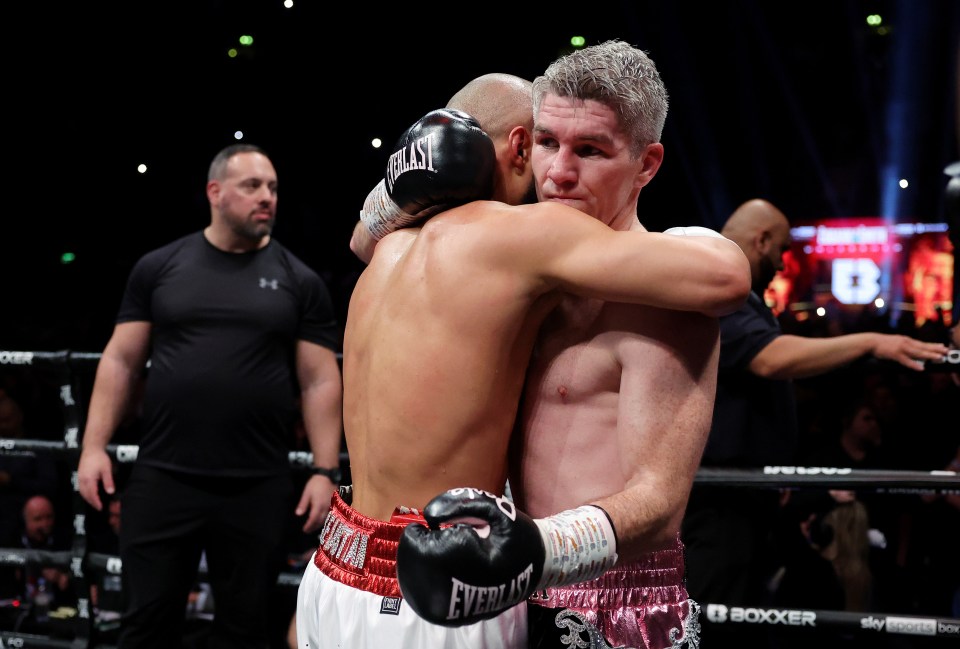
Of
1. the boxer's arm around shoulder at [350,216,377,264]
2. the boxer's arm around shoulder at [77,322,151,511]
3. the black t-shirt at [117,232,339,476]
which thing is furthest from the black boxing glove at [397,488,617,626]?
the boxer's arm around shoulder at [77,322,151,511]

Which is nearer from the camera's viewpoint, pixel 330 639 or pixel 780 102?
pixel 330 639

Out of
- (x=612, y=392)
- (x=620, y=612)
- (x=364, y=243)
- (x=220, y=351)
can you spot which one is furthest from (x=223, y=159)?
(x=620, y=612)

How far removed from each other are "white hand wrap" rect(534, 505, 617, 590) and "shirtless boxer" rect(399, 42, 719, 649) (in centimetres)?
9

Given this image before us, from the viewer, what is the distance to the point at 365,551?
146cm

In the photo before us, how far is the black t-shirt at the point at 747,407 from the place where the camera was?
2.65 m

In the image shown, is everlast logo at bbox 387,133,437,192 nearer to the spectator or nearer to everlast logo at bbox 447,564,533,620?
everlast logo at bbox 447,564,533,620

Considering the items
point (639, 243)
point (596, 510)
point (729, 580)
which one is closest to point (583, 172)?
point (639, 243)

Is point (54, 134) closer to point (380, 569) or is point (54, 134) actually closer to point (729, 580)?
point (729, 580)

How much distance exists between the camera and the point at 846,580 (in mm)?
3293

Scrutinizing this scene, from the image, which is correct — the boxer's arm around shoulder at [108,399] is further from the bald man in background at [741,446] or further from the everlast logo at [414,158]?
the everlast logo at [414,158]

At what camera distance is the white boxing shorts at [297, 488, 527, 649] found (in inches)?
53.7

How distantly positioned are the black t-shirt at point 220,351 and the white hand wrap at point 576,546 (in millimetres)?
1937

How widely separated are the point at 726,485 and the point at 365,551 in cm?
134

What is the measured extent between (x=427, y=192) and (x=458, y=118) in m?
0.11
